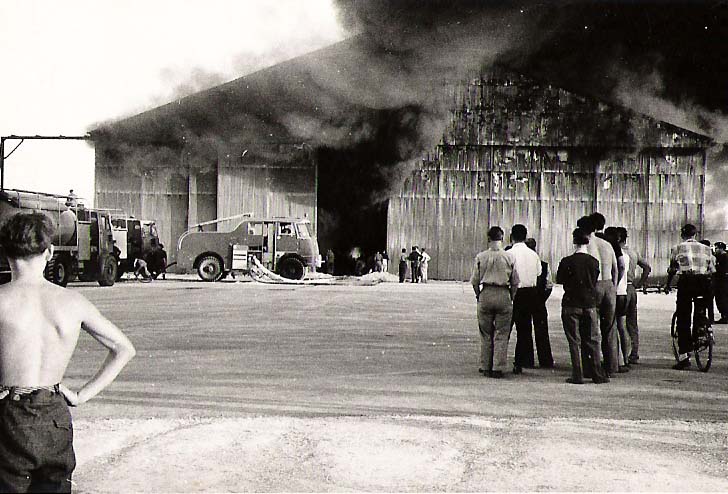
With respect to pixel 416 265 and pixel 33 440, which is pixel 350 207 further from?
pixel 33 440

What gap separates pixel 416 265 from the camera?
36.4m

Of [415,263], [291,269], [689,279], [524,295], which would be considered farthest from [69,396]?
[415,263]

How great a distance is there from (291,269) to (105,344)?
95.4 feet

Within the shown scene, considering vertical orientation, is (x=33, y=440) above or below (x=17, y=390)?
below

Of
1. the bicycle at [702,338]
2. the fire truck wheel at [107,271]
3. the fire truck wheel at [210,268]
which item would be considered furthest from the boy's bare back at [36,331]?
the fire truck wheel at [210,268]

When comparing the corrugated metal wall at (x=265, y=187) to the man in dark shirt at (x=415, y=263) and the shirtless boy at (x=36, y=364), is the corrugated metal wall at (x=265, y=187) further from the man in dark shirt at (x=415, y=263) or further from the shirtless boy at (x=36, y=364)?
the shirtless boy at (x=36, y=364)

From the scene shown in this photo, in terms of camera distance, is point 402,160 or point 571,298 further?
point 402,160

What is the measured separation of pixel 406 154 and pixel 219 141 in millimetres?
7449

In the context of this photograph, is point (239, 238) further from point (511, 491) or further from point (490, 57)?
point (511, 491)

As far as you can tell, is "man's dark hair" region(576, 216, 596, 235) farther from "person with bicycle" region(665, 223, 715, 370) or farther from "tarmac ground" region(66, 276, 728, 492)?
"tarmac ground" region(66, 276, 728, 492)

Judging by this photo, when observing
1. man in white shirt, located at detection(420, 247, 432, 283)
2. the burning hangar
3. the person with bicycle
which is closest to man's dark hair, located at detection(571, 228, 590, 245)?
the person with bicycle

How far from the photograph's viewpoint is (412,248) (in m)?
37.2

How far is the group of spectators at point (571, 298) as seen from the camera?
9.77 m

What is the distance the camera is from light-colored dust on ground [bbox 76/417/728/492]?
5.43m
